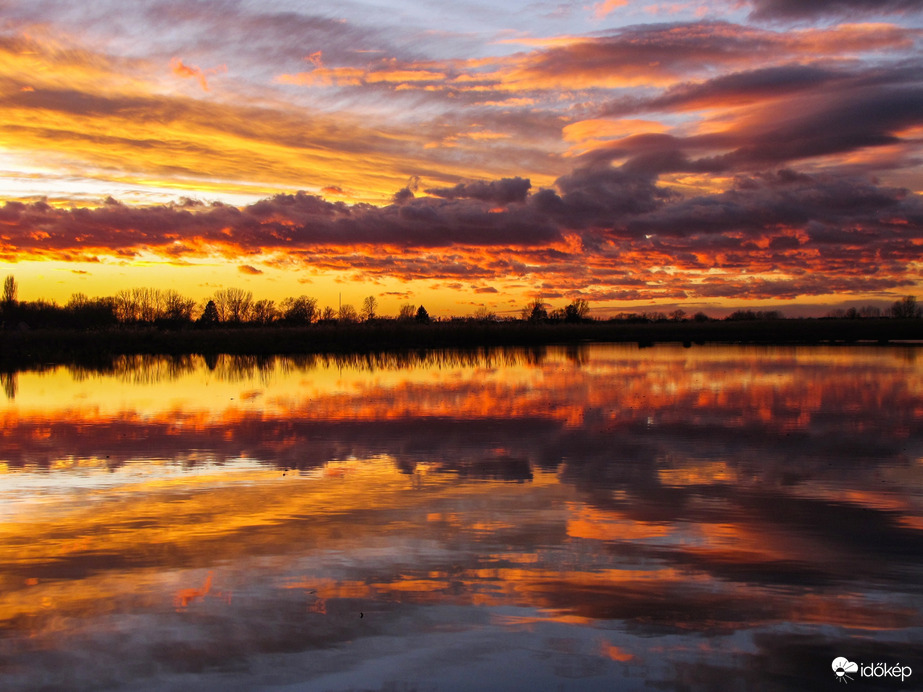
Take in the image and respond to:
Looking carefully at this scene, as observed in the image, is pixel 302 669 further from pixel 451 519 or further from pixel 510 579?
pixel 451 519

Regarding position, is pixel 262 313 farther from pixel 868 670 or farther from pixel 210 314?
pixel 868 670

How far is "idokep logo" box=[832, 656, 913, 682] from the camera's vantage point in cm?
414

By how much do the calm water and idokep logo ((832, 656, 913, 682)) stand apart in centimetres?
5

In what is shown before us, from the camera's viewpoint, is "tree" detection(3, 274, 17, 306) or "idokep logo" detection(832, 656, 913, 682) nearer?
"idokep logo" detection(832, 656, 913, 682)

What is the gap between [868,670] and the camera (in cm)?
420

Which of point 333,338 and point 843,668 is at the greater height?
point 333,338

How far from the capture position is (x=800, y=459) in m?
9.98

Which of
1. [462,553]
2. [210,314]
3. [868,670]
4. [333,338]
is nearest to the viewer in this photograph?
[868,670]

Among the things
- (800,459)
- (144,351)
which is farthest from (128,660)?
(144,351)

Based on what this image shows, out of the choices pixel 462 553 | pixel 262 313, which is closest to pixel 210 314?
pixel 262 313

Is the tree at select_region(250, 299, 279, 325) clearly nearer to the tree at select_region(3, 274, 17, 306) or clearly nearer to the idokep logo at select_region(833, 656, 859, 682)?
the tree at select_region(3, 274, 17, 306)

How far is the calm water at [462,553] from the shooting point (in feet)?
14.3

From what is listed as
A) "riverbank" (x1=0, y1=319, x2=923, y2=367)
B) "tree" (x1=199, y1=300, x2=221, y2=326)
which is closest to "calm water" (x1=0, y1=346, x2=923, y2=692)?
"riverbank" (x1=0, y1=319, x2=923, y2=367)

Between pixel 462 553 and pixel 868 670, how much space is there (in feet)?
9.99
